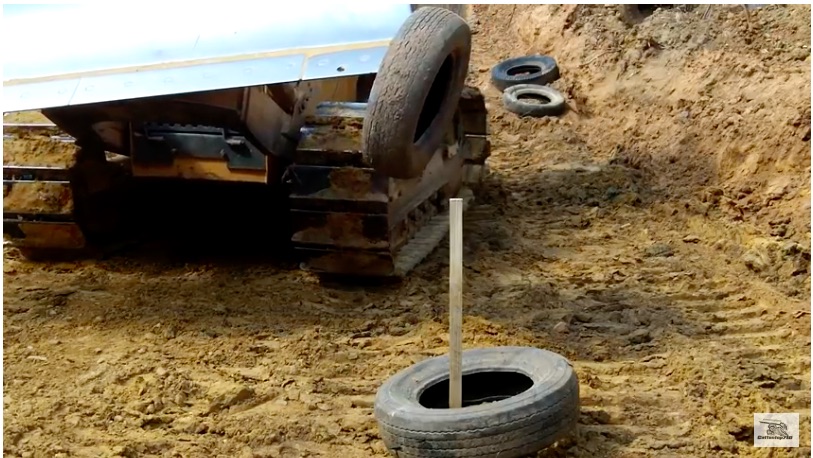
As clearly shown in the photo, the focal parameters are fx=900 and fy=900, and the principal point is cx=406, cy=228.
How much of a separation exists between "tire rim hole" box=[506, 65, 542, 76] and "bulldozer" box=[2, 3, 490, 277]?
5.74 metres

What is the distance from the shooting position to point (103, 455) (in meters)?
3.35

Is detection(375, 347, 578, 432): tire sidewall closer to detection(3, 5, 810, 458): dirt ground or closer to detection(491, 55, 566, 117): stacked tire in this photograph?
detection(3, 5, 810, 458): dirt ground

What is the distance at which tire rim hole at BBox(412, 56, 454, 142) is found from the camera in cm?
473

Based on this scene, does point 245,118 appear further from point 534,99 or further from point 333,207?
point 534,99

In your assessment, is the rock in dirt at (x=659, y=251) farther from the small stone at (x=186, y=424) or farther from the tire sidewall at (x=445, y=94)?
the small stone at (x=186, y=424)

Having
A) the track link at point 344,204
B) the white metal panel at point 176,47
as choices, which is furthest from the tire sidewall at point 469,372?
the white metal panel at point 176,47

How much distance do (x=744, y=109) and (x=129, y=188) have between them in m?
4.76

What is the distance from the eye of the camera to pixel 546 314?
4.67 metres

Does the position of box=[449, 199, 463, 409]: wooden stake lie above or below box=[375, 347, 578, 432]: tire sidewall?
above

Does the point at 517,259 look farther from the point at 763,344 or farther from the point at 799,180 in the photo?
the point at 799,180

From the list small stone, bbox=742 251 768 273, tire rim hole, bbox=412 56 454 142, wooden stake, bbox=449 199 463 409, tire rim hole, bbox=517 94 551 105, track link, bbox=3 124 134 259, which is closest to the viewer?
wooden stake, bbox=449 199 463 409

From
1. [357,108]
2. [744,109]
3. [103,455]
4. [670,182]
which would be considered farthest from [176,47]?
[744,109]

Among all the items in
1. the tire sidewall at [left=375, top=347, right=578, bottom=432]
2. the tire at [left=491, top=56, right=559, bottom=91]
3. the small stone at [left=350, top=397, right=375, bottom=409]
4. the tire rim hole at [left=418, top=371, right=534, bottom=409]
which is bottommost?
the small stone at [left=350, top=397, right=375, bottom=409]

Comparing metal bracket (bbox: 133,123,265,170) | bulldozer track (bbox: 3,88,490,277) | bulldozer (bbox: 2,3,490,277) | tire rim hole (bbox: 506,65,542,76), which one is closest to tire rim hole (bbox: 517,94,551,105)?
tire rim hole (bbox: 506,65,542,76)
